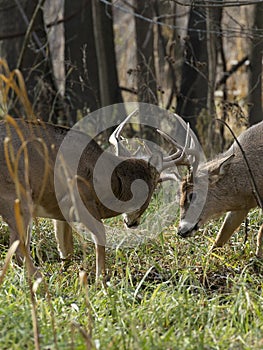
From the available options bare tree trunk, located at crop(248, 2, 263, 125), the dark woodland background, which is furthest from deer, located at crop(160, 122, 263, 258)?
the dark woodland background

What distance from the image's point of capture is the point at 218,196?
23.6 feet

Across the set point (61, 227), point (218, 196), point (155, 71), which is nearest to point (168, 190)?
point (218, 196)

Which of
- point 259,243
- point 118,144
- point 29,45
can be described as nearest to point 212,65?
point 29,45

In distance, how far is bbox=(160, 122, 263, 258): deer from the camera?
707 centimetres

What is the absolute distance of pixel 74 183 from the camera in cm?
606

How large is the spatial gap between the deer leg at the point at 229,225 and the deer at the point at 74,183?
715 mm

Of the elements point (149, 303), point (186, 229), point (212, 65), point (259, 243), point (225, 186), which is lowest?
point (259, 243)

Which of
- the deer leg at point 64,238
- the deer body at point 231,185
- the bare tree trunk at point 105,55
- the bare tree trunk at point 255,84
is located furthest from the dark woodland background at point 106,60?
the deer leg at point 64,238

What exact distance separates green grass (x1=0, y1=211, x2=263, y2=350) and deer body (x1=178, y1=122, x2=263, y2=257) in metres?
0.37

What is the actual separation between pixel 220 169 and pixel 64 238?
155 centimetres

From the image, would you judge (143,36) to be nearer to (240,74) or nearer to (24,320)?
(240,74)

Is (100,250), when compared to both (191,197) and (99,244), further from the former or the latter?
(191,197)

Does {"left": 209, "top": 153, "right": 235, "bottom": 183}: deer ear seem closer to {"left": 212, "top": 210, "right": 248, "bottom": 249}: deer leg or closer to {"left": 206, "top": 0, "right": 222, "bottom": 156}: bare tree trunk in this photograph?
{"left": 212, "top": 210, "right": 248, "bottom": 249}: deer leg

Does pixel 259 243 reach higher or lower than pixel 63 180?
lower
